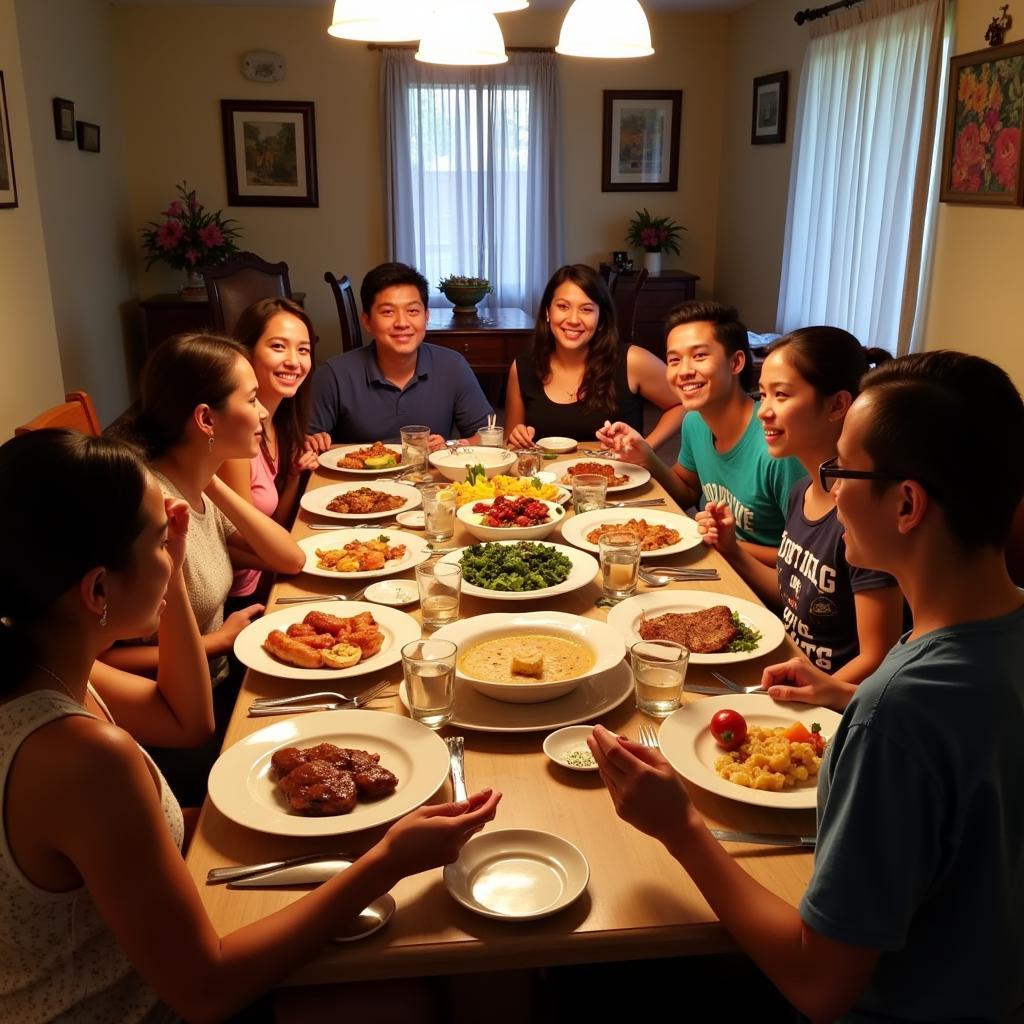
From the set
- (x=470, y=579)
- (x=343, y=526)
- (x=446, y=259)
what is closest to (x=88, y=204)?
(x=446, y=259)

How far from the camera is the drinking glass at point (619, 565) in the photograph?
5.91 feet

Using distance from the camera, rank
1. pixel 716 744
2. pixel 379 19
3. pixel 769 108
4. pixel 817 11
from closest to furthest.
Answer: pixel 716 744, pixel 379 19, pixel 817 11, pixel 769 108

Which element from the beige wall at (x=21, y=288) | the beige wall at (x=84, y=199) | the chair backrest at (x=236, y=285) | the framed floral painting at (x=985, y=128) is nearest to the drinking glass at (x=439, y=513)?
the beige wall at (x=21, y=288)

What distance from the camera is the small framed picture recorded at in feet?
17.6

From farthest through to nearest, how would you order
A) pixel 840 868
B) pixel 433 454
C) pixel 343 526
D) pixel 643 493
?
pixel 433 454 → pixel 643 493 → pixel 343 526 → pixel 840 868

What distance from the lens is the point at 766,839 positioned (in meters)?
1.12

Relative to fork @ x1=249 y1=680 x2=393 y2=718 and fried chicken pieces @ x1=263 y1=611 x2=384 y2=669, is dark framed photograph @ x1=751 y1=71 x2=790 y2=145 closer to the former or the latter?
fried chicken pieces @ x1=263 y1=611 x2=384 y2=669

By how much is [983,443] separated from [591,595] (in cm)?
103

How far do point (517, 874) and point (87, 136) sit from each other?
622 cm

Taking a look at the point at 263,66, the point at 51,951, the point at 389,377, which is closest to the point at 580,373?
the point at 389,377

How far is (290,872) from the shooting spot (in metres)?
1.08

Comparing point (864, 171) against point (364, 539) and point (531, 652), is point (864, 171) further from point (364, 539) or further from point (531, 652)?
point (531, 652)

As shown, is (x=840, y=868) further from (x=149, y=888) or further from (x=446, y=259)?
(x=446, y=259)

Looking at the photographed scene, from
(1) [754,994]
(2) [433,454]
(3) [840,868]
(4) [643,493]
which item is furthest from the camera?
(2) [433,454]
